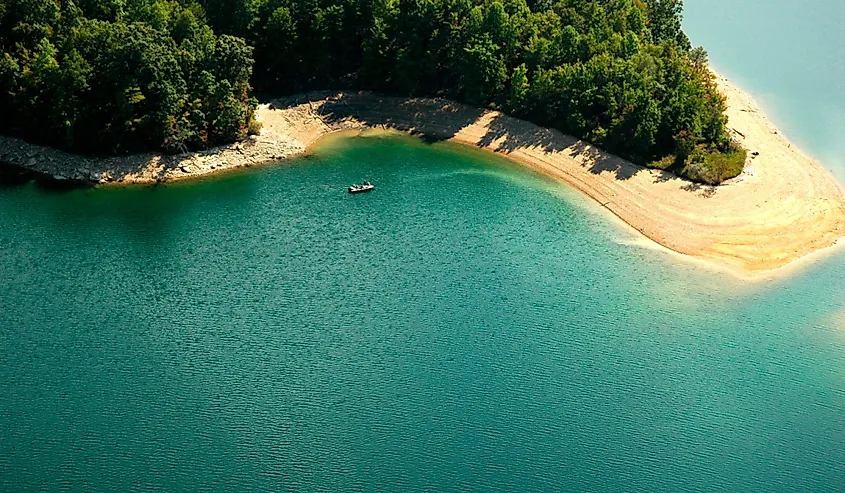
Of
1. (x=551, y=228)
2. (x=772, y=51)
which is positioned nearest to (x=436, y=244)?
(x=551, y=228)

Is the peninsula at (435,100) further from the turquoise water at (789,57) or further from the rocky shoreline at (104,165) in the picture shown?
the turquoise water at (789,57)

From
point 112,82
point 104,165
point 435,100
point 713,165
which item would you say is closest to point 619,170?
point 713,165

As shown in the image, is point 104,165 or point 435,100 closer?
point 104,165

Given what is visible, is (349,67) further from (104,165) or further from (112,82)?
(104,165)

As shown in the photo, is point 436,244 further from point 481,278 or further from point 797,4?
point 797,4

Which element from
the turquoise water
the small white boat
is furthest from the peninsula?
the small white boat

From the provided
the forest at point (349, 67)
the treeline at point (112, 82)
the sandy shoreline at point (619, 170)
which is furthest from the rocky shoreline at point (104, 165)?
the forest at point (349, 67)
